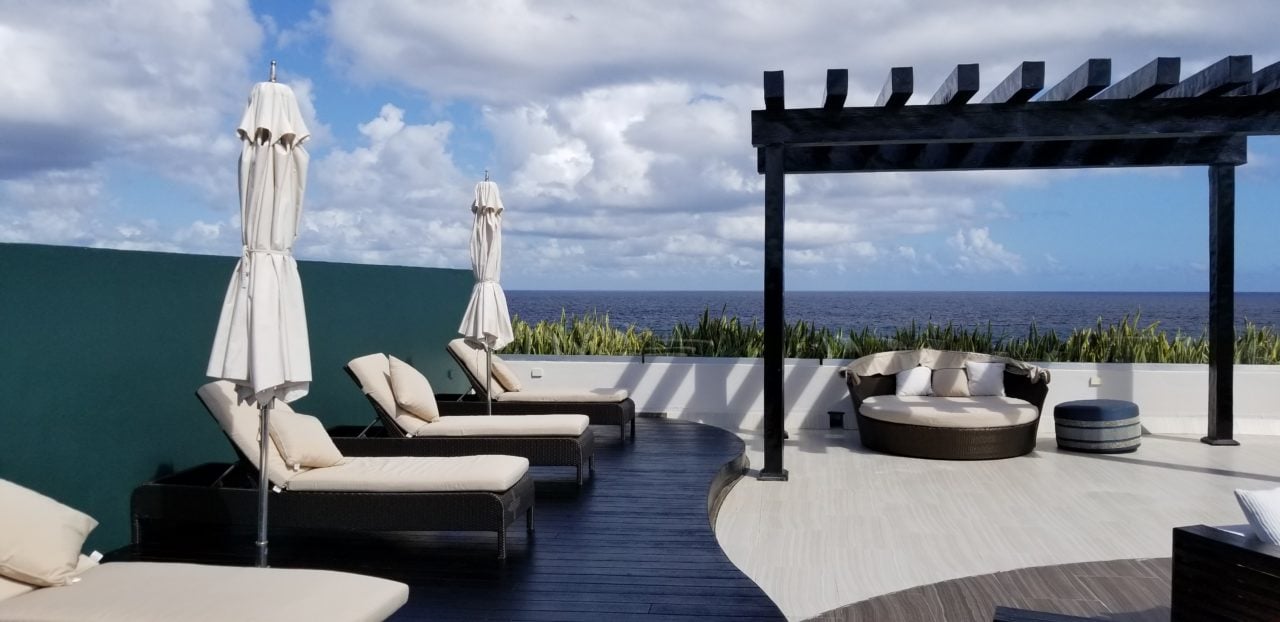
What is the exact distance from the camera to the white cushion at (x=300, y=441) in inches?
196

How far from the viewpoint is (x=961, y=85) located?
7211 mm

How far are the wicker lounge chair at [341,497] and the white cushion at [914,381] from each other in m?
5.53

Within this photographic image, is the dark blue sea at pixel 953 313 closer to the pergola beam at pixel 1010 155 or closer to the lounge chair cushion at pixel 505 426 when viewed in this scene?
the pergola beam at pixel 1010 155

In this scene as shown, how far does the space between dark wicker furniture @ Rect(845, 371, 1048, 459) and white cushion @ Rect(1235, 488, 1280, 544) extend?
518 centimetres

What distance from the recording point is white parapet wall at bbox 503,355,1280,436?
33.6ft

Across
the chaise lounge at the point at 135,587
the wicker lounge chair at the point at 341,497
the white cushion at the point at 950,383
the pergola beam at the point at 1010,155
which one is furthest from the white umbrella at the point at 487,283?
the chaise lounge at the point at 135,587

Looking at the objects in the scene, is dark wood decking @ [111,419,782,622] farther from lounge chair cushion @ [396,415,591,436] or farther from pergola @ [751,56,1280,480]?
pergola @ [751,56,1280,480]

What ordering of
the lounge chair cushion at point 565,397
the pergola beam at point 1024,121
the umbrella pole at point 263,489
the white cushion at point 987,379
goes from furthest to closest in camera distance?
the white cushion at point 987,379, the lounge chair cushion at point 565,397, the pergola beam at point 1024,121, the umbrella pole at point 263,489

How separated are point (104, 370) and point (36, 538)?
6.31 ft

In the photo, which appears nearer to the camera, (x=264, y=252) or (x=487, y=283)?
(x=264, y=252)

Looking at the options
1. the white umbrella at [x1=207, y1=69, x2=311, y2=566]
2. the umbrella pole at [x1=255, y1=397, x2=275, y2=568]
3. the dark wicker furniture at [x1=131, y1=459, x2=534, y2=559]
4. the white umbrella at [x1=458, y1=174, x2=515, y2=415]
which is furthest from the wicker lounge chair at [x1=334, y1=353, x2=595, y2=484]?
the white umbrella at [x1=207, y1=69, x2=311, y2=566]

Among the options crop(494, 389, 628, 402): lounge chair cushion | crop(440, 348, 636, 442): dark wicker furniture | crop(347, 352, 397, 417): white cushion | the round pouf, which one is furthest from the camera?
the round pouf

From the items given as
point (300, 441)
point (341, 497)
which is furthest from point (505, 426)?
point (341, 497)

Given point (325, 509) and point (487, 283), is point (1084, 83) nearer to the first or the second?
point (487, 283)
